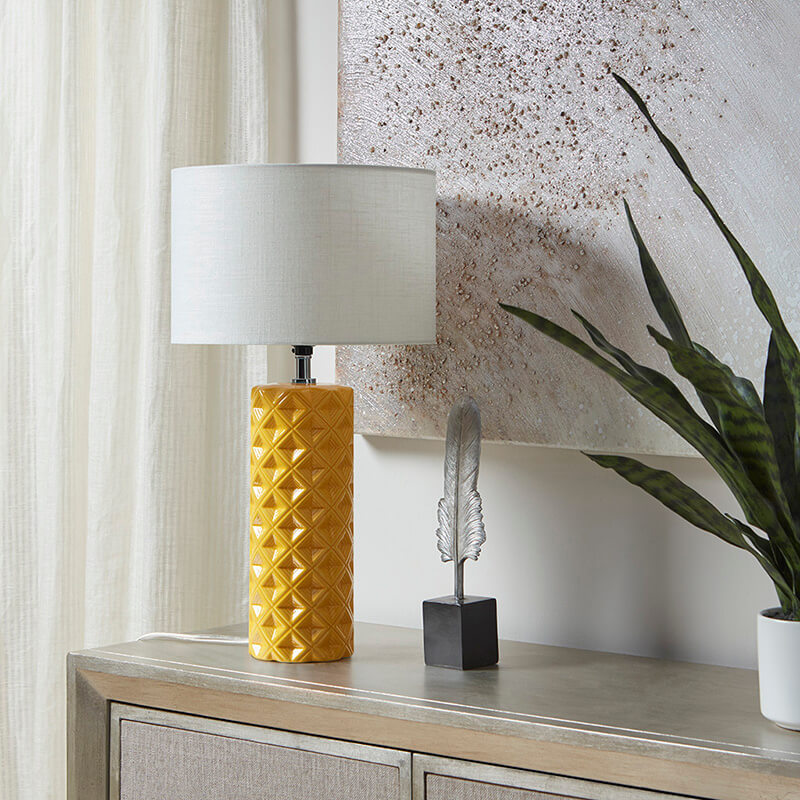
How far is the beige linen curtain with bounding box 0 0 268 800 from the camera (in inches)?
68.2

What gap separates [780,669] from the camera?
1.19m

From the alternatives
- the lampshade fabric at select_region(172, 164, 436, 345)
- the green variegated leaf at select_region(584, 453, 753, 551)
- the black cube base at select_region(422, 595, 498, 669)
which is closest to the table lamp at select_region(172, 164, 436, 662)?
the lampshade fabric at select_region(172, 164, 436, 345)

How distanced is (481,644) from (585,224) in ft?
1.79

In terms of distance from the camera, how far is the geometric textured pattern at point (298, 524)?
1.51 meters

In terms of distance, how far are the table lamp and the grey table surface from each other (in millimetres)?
90

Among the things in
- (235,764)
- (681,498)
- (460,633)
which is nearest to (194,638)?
(235,764)

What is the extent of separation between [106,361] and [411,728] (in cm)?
80

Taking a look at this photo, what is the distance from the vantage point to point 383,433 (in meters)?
1.78

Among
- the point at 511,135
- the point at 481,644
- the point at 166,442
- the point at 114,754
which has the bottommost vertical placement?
the point at 114,754

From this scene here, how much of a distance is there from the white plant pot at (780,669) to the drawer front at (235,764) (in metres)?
0.37

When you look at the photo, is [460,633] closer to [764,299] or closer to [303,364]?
[303,364]

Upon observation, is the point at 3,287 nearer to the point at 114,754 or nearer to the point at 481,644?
the point at 114,754

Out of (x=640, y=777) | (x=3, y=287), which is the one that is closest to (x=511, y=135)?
(x=3, y=287)

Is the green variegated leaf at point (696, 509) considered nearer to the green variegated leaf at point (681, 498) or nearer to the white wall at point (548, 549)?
the green variegated leaf at point (681, 498)
